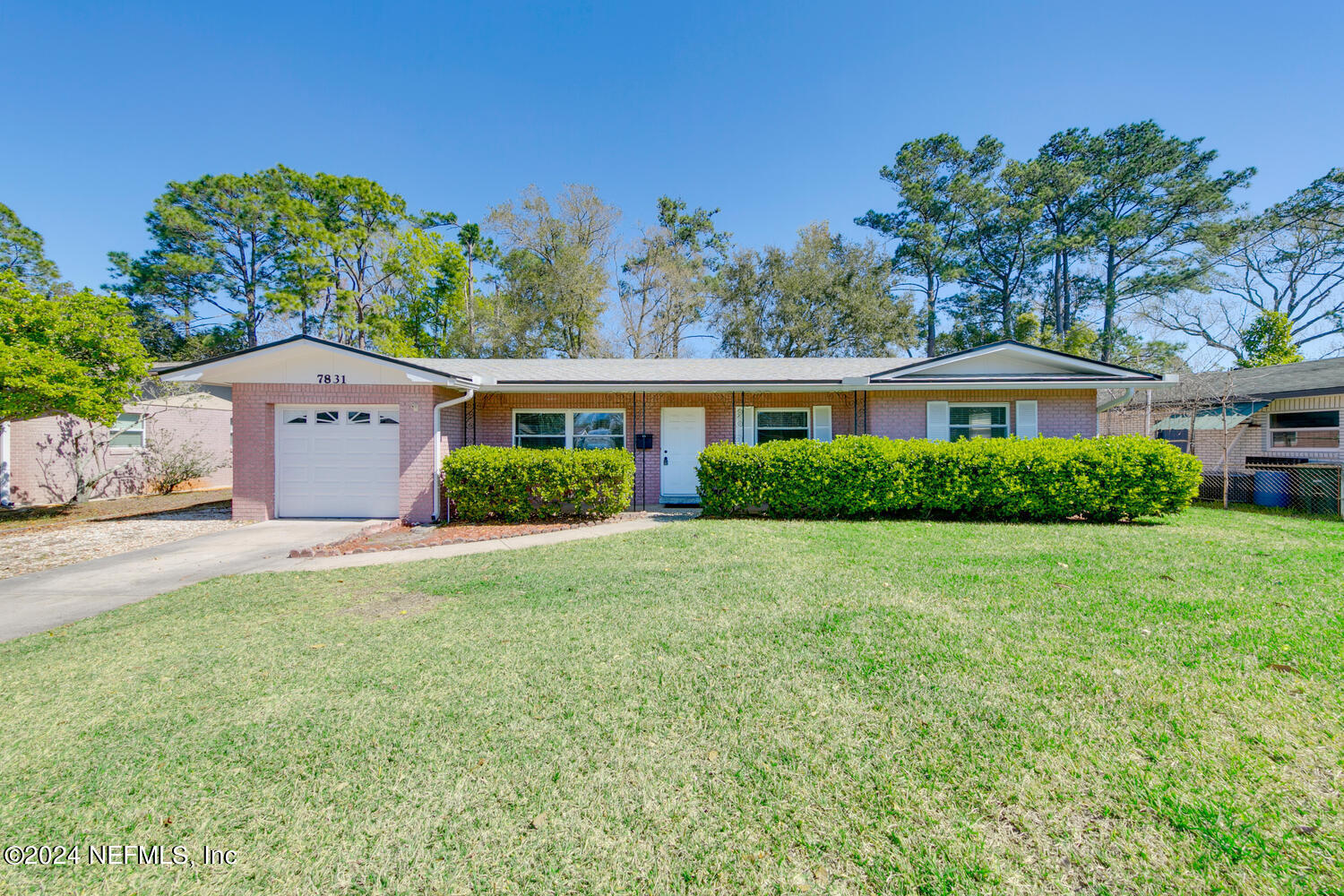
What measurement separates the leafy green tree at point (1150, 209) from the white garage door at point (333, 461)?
104 ft

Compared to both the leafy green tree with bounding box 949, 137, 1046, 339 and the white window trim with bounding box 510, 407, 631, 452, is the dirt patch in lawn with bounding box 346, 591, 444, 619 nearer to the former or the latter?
the white window trim with bounding box 510, 407, 631, 452

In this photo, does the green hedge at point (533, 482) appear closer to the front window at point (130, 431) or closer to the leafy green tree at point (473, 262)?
the front window at point (130, 431)

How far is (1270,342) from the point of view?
24.3 meters

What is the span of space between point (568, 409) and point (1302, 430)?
17.7 metres

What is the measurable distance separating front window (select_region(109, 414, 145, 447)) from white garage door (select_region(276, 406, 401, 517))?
7.08 metres

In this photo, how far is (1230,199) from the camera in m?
25.1

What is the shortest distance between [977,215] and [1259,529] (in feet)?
82.6

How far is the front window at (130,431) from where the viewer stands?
46.0 feet

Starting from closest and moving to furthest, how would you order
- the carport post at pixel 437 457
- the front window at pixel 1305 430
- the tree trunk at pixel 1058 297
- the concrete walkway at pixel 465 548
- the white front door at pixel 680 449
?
the concrete walkway at pixel 465 548
the carport post at pixel 437 457
the white front door at pixel 680 449
the front window at pixel 1305 430
the tree trunk at pixel 1058 297

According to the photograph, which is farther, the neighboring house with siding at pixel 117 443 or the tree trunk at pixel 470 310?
the tree trunk at pixel 470 310

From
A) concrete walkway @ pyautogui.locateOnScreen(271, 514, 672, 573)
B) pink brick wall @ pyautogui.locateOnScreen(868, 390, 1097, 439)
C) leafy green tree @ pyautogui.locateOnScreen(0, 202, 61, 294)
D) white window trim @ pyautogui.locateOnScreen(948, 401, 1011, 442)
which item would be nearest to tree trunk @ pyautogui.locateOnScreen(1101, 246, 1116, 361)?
pink brick wall @ pyautogui.locateOnScreen(868, 390, 1097, 439)

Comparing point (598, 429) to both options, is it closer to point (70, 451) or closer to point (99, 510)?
point (99, 510)

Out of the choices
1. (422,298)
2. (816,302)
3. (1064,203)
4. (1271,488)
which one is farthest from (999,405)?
(422,298)

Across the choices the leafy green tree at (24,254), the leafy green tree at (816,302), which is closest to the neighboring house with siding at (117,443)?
the leafy green tree at (24,254)
